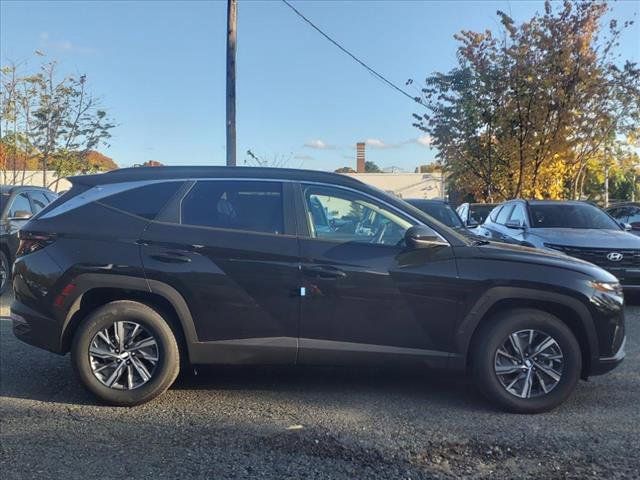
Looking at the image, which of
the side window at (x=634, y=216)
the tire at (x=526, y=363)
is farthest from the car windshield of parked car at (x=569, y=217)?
the tire at (x=526, y=363)

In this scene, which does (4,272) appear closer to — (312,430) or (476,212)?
(312,430)

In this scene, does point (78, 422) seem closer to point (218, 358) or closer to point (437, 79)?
point (218, 358)

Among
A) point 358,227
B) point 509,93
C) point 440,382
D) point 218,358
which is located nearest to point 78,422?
point 218,358

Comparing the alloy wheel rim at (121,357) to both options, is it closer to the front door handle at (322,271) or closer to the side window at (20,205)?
the front door handle at (322,271)

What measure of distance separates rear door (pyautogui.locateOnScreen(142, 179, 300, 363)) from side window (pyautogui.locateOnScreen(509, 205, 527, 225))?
21.8 feet

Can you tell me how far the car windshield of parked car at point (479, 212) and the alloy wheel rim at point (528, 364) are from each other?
1243cm

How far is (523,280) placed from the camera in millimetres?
4539

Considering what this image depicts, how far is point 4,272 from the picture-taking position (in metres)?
9.45

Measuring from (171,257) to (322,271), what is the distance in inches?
46.8

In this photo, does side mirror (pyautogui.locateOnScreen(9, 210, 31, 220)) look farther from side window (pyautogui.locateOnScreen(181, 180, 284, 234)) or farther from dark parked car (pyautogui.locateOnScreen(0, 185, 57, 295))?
side window (pyautogui.locateOnScreen(181, 180, 284, 234))

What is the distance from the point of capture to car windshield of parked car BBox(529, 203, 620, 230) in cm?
979

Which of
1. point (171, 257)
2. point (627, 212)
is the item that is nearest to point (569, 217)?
point (627, 212)

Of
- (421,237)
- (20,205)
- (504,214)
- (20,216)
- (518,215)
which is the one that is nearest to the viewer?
(421,237)

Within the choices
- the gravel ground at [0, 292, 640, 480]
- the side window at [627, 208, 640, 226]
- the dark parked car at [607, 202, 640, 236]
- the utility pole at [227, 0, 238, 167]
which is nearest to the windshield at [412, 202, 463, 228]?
the utility pole at [227, 0, 238, 167]
